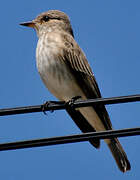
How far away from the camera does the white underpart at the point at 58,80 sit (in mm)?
8180

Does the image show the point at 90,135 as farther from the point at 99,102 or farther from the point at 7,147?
the point at 7,147

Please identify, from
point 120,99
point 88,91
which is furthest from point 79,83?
point 120,99

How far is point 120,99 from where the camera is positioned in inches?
216

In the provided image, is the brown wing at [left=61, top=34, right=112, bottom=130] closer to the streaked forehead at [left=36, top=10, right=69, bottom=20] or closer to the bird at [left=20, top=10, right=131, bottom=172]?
the bird at [left=20, top=10, right=131, bottom=172]

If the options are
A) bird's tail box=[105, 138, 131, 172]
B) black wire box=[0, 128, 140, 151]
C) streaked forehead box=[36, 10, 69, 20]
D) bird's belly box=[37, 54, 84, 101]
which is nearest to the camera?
black wire box=[0, 128, 140, 151]

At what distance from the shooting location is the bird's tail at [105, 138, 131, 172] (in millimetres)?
7672

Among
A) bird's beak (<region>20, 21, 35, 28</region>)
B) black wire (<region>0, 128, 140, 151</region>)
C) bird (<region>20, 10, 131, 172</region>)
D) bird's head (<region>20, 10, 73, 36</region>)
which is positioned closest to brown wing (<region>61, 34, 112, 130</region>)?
bird (<region>20, 10, 131, 172</region>)

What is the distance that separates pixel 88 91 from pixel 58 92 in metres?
0.50

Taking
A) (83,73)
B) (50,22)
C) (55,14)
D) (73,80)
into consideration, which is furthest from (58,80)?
(55,14)

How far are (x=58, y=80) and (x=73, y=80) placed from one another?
11.2 inches

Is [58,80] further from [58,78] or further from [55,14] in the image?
[55,14]

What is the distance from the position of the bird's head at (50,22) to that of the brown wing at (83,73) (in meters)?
0.72

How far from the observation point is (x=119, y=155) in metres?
7.85

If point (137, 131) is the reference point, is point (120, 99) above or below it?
above
